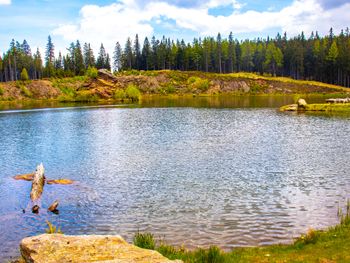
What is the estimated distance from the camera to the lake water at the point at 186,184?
2067 cm

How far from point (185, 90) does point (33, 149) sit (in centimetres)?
13876

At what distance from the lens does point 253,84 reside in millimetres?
184875

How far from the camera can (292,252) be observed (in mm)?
14766

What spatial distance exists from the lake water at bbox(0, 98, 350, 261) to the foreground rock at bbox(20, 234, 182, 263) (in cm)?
891

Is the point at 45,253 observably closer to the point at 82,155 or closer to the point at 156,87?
the point at 82,155

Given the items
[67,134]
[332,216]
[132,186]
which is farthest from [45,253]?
[67,134]

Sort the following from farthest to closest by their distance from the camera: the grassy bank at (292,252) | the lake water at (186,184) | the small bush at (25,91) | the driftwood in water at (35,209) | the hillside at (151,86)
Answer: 1. the small bush at (25,91)
2. the hillside at (151,86)
3. the driftwood in water at (35,209)
4. the lake water at (186,184)
5. the grassy bank at (292,252)

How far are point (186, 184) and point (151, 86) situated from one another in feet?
520

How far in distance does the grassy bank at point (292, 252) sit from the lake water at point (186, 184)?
2.58 metres

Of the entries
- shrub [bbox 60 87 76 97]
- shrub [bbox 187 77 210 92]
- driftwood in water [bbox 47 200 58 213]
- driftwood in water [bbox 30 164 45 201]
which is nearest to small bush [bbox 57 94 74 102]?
shrub [bbox 60 87 76 97]

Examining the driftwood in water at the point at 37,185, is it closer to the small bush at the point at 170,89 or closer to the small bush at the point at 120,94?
the small bush at the point at 120,94

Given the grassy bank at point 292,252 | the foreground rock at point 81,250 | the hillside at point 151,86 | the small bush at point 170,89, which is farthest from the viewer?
the small bush at point 170,89

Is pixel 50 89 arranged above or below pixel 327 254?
above

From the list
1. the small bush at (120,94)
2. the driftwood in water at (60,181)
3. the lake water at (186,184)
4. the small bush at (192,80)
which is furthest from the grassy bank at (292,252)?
the small bush at (192,80)
